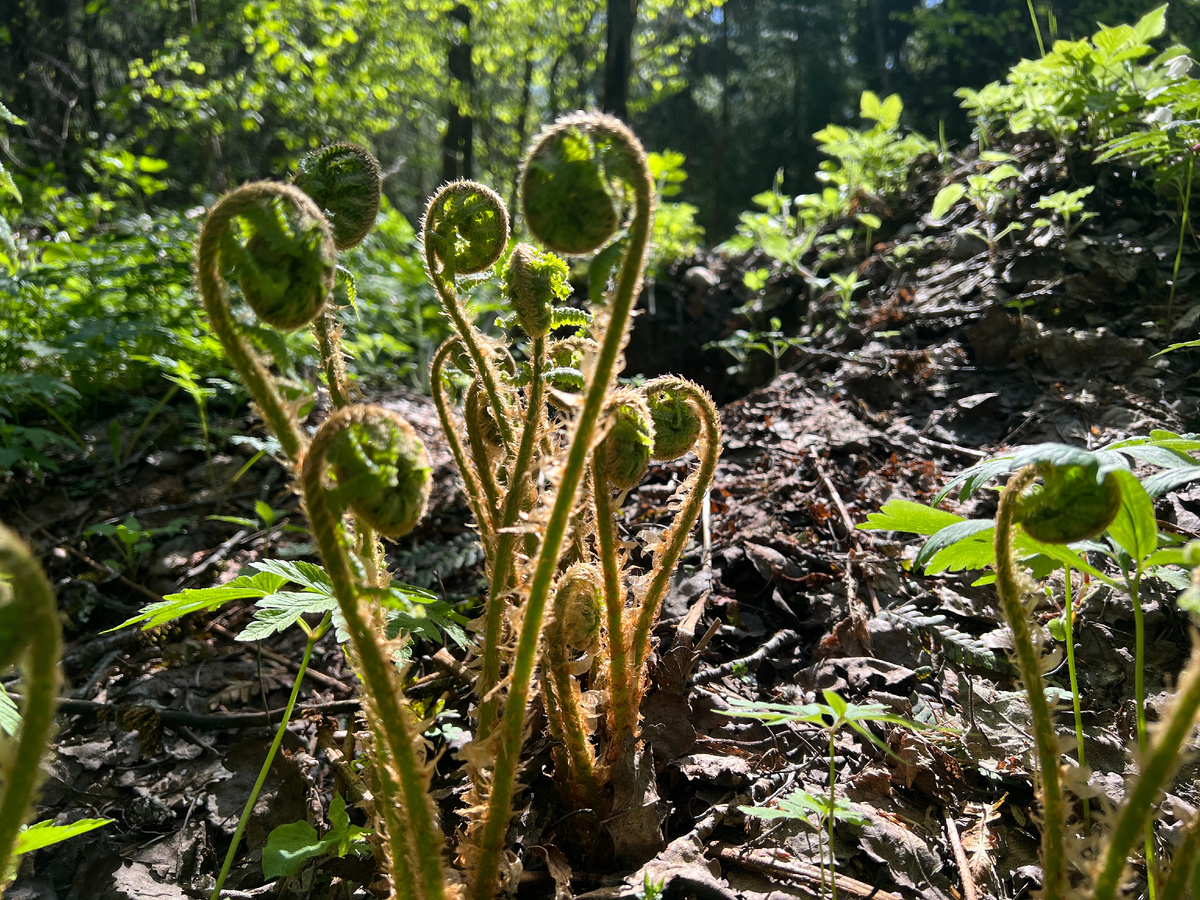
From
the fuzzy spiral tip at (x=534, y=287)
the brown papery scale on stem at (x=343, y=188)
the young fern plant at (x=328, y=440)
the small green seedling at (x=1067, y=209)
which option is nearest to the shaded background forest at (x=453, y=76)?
the small green seedling at (x=1067, y=209)

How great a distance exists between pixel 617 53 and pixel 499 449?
24.5ft

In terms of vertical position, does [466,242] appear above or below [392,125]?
below

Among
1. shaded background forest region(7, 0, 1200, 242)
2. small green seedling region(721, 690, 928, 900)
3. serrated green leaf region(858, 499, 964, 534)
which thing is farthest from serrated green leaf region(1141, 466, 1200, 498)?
shaded background forest region(7, 0, 1200, 242)

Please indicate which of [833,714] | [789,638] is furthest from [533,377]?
[789,638]

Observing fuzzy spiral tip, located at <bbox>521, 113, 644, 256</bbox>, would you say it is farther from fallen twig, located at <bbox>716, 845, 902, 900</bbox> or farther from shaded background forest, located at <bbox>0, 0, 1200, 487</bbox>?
fallen twig, located at <bbox>716, 845, 902, 900</bbox>

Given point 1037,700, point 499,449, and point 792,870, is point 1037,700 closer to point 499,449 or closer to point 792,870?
point 792,870

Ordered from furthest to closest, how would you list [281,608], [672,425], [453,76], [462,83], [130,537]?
[453,76], [462,83], [130,537], [672,425], [281,608]

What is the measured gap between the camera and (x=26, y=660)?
0.64 m

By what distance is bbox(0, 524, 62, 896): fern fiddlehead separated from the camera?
59cm

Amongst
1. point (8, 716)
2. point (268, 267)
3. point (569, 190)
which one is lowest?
point (8, 716)

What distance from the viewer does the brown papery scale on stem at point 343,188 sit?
1257mm

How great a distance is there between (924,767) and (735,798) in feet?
1.35

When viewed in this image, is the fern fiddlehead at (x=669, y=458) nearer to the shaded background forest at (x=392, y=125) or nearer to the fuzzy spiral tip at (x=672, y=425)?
the fuzzy spiral tip at (x=672, y=425)

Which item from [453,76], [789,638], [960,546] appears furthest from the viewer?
[453,76]
